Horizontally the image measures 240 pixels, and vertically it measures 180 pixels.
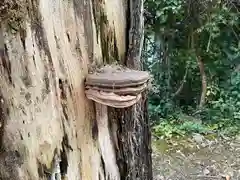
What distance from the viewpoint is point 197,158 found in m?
3.45

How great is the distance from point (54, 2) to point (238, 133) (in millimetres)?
3370

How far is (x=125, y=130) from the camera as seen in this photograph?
1.26 meters

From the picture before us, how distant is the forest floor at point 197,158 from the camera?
10.5ft

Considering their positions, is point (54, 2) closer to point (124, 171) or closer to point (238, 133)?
point (124, 171)

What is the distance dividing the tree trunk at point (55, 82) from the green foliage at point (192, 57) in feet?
10.7

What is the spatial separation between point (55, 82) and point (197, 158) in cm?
265

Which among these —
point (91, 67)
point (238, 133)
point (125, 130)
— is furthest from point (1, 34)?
point (238, 133)

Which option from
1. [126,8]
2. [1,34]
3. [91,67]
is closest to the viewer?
[1,34]

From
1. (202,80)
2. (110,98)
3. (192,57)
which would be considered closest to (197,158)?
(202,80)

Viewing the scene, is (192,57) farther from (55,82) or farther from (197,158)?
(55,82)

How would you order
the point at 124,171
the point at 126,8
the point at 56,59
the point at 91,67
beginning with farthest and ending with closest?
the point at 124,171
the point at 126,8
the point at 91,67
the point at 56,59

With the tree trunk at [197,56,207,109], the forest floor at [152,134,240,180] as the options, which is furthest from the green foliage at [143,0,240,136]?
the forest floor at [152,134,240,180]

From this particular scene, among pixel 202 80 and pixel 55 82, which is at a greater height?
pixel 55 82

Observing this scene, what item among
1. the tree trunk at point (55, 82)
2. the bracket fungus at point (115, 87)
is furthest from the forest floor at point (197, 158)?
the bracket fungus at point (115, 87)
